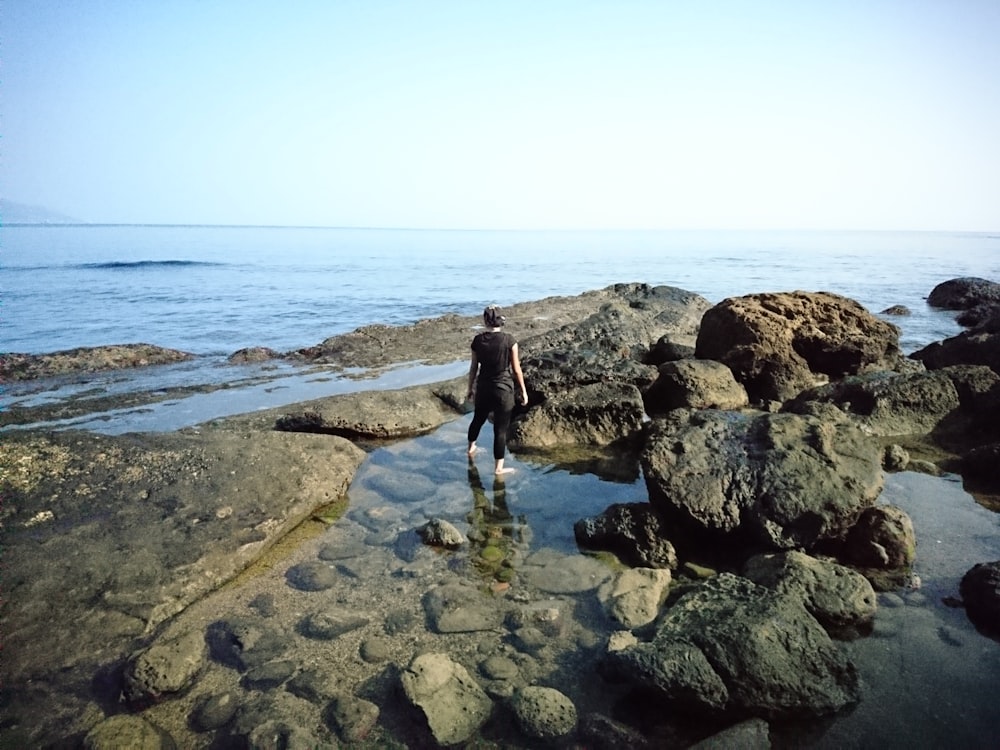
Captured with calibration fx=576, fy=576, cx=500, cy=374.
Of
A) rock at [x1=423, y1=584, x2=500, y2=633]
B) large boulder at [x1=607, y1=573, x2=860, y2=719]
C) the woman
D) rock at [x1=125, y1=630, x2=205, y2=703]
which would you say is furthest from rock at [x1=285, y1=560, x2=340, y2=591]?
the woman

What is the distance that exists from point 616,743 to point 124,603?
12.4ft

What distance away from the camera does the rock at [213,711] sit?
3.49 m

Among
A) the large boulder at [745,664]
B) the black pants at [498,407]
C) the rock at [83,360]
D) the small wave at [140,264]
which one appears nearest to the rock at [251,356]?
the rock at [83,360]

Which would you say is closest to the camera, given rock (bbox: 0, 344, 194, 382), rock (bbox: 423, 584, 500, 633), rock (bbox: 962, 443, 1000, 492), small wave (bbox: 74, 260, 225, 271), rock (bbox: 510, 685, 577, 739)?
rock (bbox: 510, 685, 577, 739)

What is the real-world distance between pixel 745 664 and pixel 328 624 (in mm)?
2963

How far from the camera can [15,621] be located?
4188 millimetres

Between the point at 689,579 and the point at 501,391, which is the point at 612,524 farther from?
the point at 501,391

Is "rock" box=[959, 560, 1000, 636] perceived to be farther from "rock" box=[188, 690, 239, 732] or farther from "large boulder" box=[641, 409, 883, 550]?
"rock" box=[188, 690, 239, 732]

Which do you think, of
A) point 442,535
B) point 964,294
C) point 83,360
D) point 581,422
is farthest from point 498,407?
point 964,294

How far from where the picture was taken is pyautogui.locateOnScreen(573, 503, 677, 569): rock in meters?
5.29

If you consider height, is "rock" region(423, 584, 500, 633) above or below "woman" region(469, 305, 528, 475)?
below

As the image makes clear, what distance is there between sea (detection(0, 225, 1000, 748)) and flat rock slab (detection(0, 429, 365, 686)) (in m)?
1.06

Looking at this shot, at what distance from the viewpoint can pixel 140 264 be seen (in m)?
46.9

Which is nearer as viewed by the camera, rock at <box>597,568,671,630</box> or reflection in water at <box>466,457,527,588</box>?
rock at <box>597,568,671,630</box>
